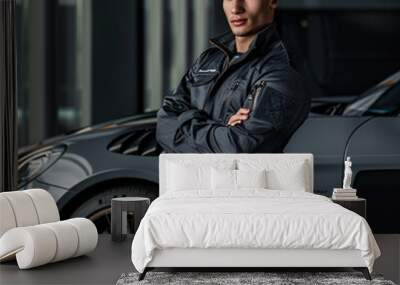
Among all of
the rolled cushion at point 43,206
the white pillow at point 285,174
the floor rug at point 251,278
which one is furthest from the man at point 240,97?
the floor rug at point 251,278

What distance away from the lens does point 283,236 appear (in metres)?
4.62

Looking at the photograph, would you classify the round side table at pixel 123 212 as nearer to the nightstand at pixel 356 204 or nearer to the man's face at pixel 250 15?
the nightstand at pixel 356 204

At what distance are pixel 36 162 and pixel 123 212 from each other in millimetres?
981

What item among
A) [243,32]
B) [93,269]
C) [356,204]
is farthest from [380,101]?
[93,269]

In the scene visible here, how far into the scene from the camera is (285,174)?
605 cm

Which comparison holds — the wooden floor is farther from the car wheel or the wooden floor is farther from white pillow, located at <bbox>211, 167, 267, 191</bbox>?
white pillow, located at <bbox>211, 167, 267, 191</bbox>

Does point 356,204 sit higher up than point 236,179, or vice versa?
point 236,179

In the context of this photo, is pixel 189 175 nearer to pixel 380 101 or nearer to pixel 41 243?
pixel 41 243

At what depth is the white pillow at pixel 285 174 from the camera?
237 inches

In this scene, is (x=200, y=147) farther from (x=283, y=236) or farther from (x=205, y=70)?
(x=283, y=236)

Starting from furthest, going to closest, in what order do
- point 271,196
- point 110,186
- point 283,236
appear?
point 110,186 → point 271,196 → point 283,236

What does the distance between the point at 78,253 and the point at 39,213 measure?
0.39 metres

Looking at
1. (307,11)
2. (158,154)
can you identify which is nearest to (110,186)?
(158,154)

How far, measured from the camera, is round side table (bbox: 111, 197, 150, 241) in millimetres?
A: 6113
